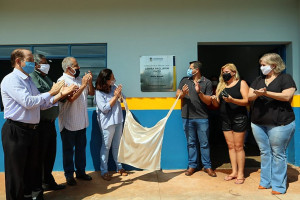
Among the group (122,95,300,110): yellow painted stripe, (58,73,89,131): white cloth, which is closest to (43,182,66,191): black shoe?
(58,73,89,131): white cloth

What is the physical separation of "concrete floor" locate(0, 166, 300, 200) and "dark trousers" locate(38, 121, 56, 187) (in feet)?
0.92

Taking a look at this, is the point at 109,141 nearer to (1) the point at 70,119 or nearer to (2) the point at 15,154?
(1) the point at 70,119

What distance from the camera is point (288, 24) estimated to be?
4.66 metres

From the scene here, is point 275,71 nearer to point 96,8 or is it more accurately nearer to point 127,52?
point 127,52

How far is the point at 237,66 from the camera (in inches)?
310

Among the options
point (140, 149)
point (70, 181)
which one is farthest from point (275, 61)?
point (70, 181)

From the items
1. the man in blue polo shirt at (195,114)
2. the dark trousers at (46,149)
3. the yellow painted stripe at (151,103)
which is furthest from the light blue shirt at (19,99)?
the man in blue polo shirt at (195,114)

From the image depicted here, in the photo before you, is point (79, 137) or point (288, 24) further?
point (288, 24)

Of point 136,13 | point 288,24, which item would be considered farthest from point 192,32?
point 288,24

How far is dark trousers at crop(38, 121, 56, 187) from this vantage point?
3.14 meters

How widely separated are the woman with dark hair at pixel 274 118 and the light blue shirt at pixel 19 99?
105 inches

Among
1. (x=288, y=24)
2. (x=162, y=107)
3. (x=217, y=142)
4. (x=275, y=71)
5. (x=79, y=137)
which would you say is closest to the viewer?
(x=275, y=71)

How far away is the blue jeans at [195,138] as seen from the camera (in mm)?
4000

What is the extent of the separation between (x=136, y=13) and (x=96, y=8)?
29.2 inches
